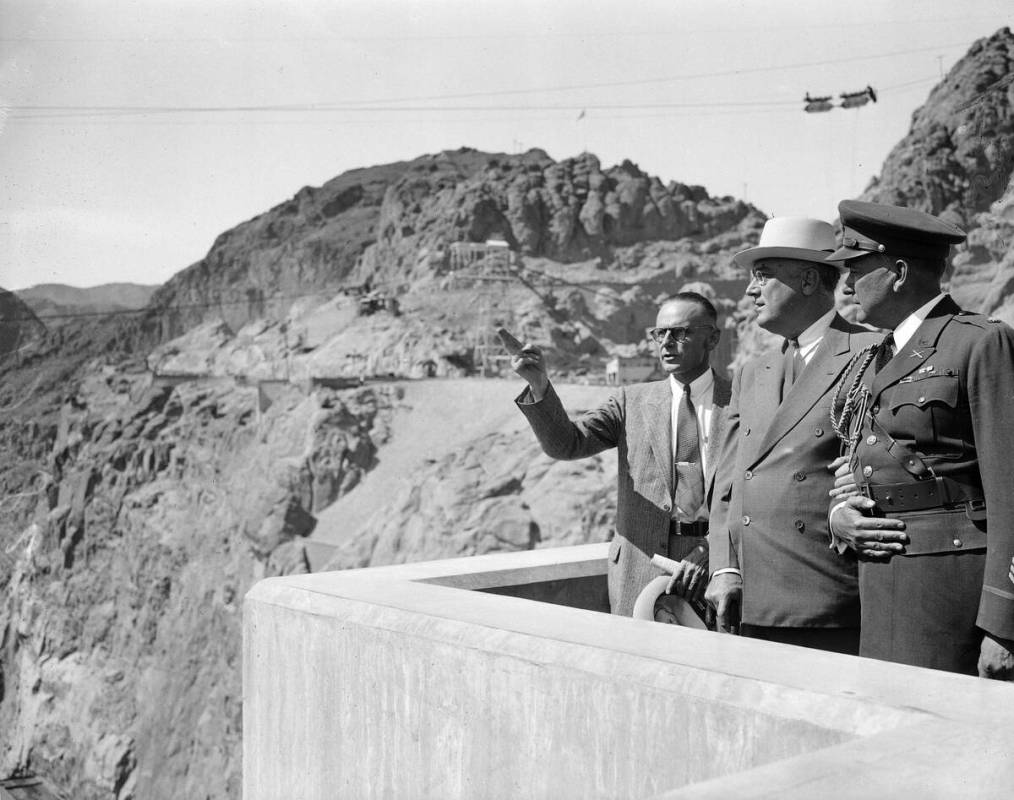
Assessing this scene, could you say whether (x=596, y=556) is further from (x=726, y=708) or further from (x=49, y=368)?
(x=49, y=368)

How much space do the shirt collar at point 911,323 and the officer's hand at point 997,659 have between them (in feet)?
2.48

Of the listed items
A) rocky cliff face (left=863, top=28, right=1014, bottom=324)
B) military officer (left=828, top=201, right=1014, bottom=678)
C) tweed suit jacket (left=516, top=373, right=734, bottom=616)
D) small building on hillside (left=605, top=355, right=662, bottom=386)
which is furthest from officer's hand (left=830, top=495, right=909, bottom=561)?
small building on hillside (left=605, top=355, right=662, bottom=386)

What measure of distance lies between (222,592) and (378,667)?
56245mm

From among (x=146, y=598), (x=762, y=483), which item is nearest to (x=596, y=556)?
(x=762, y=483)

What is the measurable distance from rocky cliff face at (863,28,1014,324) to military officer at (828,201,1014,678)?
3676 cm

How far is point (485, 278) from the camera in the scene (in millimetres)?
90125

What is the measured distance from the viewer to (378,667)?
10.6 ft

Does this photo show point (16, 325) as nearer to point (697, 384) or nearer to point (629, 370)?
point (629, 370)

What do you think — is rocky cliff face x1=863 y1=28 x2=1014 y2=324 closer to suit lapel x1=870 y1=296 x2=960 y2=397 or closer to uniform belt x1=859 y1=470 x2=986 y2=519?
suit lapel x1=870 y1=296 x2=960 y2=397

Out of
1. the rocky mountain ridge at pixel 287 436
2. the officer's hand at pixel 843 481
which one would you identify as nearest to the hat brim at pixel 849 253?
the officer's hand at pixel 843 481

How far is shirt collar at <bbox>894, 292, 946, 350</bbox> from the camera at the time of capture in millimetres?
3018

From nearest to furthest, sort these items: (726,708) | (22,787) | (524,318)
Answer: (726,708)
(22,787)
(524,318)

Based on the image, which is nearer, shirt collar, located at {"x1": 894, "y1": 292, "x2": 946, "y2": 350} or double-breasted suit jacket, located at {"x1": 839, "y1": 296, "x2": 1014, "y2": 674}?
double-breasted suit jacket, located at {"x1": 839, "y1": 296, "x2": 1014, "y2": 674}

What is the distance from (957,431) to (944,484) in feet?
0.42
